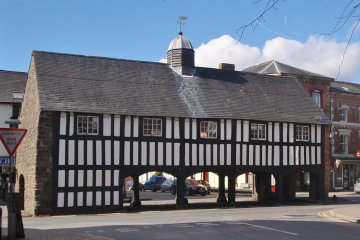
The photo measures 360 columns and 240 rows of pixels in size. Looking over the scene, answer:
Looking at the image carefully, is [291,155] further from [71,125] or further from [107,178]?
[71,125]

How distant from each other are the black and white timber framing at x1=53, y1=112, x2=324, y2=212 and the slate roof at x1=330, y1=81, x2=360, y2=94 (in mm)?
16238

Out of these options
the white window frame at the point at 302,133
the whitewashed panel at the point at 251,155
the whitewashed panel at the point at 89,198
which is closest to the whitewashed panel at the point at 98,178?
the whitewashed panel at the point at 89,198

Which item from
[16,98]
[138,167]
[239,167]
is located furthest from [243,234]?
[16,98]

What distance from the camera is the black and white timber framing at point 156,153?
23.4 m

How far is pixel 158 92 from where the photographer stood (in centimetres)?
2728

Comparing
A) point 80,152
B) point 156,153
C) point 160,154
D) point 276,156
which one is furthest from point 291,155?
point 80,152

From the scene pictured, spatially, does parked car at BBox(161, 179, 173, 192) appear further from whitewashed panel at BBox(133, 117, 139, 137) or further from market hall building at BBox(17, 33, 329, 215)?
whitewashed panel at BBox(133, 117, 139, 137)

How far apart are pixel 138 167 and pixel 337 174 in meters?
25.9

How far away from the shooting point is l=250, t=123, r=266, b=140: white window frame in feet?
92.1

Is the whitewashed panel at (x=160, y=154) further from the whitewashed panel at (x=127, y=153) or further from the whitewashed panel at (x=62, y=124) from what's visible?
the whitewashed panel at (x=62, y=124)

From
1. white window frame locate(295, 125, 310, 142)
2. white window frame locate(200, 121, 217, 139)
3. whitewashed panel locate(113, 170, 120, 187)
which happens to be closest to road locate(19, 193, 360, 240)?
whitewashed panel locate(113, 170, 120, 187)

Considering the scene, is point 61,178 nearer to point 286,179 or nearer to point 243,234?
point 243,234

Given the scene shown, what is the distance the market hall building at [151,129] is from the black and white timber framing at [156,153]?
50mm

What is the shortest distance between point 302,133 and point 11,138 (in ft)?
70.4
